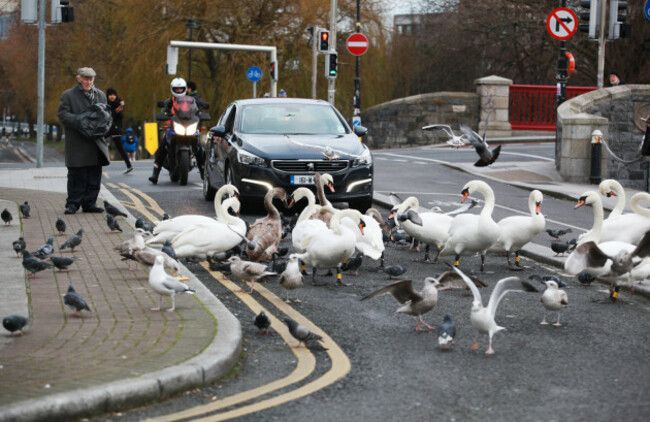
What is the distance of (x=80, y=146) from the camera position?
1434cm

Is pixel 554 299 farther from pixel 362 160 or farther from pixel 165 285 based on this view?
pixel 362 160

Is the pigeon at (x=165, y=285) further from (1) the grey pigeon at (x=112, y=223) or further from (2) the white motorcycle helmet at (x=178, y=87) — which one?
(2) the white motorcycle helmet at (x=178, y=87)

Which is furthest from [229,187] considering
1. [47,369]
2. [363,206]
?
[47,369]

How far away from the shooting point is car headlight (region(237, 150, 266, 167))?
1534 centimetres

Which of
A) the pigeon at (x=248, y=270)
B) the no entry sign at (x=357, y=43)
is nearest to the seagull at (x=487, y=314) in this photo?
the pigeon at (x=248, y=270)

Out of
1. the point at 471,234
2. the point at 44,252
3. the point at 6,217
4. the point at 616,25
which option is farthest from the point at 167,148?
the point at 616,25

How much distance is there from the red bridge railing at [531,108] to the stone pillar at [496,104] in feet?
1.34

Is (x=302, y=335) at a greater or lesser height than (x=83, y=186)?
lesser

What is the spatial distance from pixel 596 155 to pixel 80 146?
42.1 ft

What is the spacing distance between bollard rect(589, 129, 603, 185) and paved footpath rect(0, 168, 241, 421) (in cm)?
1461

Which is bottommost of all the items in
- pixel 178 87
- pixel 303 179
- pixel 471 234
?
pixel 471 234

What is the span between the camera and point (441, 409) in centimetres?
584

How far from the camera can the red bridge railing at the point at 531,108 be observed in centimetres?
4041

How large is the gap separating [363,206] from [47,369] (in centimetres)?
1011
